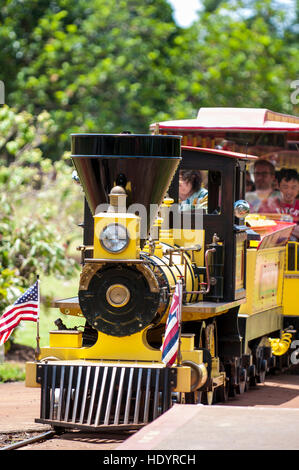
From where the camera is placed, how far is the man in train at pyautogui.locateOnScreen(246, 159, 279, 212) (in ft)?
55.5

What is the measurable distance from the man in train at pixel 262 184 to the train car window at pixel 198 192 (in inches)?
153

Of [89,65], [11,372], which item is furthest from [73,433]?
[89,65]

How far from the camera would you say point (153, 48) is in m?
42.9

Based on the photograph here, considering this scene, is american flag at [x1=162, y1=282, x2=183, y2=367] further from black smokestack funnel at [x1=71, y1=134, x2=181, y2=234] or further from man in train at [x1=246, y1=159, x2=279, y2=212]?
man in train at [x1=246, y1=159, x2=279, y2=212]

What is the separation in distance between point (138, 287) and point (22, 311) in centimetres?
123

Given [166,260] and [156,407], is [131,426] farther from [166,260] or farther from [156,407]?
[166,260]

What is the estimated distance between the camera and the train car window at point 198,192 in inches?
497

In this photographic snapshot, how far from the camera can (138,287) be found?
34.6 ft

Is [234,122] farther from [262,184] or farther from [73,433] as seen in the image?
[73,433]

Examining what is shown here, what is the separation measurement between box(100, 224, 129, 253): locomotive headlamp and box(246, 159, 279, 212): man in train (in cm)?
664

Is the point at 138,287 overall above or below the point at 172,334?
above

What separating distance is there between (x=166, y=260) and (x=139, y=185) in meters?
1.09

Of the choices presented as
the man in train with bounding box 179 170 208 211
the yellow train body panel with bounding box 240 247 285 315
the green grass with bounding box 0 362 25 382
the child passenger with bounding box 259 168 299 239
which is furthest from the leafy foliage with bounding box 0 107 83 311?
the man in train with bounding box 179 170 208 211

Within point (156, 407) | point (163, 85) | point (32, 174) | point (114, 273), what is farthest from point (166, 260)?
point (163, 85)
